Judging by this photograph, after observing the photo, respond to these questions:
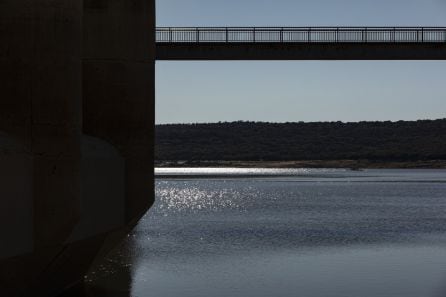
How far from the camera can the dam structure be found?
46.2ft

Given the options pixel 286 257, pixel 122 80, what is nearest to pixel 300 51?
pixel 286 257

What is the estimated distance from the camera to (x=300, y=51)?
132 ft

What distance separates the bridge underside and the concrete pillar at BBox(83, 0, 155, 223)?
19122mm

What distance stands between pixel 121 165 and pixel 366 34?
23563mm

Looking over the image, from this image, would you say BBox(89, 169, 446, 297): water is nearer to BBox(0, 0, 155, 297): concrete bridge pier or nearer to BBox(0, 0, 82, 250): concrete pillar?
BBox(0, 0, 155, 297): concrete bridge pier

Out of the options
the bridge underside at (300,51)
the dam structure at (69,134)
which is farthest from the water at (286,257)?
the bridge underside at (300,51)

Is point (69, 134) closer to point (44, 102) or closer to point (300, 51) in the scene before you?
point (44, 102)

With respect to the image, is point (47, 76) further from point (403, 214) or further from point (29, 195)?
point (403, 214)

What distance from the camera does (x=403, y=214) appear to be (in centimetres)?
5488

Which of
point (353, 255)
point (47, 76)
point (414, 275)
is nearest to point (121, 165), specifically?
point (47, 76)

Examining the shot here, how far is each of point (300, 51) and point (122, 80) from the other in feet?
69.2

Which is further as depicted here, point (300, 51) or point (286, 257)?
point (300, 51)

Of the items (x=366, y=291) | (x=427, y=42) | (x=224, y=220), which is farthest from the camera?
(x=224, y=220)

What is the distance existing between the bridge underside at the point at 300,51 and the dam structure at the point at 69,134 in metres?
19.0
